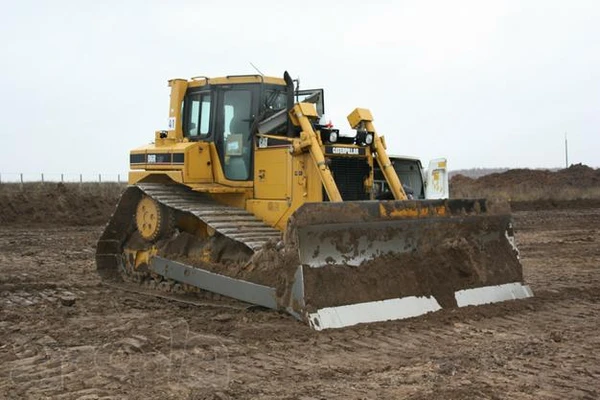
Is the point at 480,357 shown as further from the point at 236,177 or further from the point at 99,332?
the point at 236,177

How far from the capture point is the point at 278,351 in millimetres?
5820

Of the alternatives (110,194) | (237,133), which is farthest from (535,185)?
(237,133)

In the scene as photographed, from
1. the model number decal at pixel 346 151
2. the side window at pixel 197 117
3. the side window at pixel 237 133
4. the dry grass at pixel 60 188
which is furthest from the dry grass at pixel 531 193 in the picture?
the side window at pixel 237 133

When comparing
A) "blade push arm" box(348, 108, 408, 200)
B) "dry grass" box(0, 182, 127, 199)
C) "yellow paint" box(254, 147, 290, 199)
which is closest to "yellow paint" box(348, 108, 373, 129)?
"blade push arm" box(348, 108, 408, 200)

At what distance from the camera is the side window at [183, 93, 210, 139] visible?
9.43m

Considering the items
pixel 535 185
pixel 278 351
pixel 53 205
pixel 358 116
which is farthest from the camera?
pixel 535 185

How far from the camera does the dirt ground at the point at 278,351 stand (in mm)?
4766

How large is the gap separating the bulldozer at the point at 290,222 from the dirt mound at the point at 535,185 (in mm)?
26448

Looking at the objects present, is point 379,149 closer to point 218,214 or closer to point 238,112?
point 238,112

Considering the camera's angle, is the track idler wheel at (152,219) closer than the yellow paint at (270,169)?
No

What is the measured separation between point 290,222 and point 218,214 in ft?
5.96

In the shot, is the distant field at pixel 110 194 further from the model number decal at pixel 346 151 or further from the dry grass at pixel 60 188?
the model number decal at pixel 346 151

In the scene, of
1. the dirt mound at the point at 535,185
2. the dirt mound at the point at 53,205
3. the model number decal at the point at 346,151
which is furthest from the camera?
the dirt mound at the point at 535,185

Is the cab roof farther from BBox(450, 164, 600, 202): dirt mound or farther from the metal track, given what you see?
BBox(450, 164, 600, 202): dirt mound
